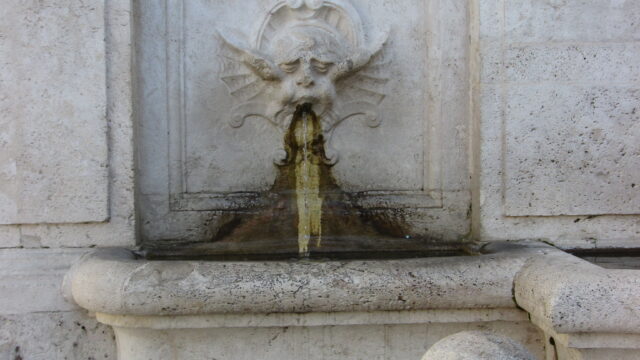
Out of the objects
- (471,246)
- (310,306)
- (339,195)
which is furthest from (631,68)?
(310,306)

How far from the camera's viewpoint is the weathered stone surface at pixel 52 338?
2.34 meters

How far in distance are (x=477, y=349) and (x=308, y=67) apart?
5.56ft

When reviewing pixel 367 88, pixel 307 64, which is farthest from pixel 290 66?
pixel 367 88

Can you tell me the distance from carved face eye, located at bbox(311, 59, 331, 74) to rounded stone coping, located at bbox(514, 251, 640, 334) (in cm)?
145

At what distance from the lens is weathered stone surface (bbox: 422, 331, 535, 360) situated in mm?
1392

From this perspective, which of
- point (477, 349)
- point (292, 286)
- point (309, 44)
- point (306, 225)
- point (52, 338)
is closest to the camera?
point (477, 349)

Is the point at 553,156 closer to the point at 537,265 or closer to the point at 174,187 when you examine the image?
the point at 537,265

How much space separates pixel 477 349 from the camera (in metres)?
1.40

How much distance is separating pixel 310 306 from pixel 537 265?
0.78 meters

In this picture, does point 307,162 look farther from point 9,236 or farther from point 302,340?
point 9,236

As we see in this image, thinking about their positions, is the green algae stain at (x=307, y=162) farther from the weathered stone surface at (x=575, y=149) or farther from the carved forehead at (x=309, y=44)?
the weathered stone surface at (x=575, y=149)

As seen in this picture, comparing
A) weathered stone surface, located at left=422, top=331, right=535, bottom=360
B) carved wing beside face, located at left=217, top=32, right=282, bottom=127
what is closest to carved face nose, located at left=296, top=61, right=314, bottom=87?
carved wing beside face, located at left=217, top=32, right=282, bottom=127

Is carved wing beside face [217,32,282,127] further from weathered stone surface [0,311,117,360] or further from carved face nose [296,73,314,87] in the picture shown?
weathered stone surface [0,311,117,360]

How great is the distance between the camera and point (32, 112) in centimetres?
244
